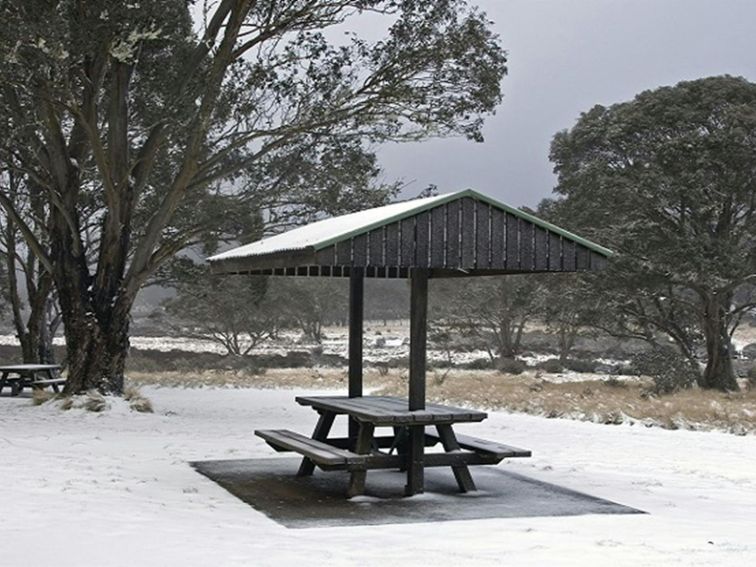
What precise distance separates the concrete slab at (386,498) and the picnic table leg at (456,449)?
A: 10 centimetres

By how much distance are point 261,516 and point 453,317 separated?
41.8 metres

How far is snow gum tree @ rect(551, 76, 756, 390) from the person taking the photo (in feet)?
87.5

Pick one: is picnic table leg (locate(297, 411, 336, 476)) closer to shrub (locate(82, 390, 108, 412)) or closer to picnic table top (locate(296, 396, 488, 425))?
picnic table top (locate(296, 396, 488, 425))

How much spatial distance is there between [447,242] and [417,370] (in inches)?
46.7

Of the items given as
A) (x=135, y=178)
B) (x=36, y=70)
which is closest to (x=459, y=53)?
(x=135, y=178)

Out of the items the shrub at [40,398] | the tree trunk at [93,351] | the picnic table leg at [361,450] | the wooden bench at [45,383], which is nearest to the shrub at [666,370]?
the tree trunk at [93,351]

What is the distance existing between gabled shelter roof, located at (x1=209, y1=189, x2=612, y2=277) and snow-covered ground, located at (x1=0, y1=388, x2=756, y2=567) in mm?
2070

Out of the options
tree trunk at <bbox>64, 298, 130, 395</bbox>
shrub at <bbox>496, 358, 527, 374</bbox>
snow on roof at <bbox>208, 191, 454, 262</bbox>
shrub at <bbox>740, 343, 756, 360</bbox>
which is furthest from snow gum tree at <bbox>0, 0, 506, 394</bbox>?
shrub at <bbox>740, 343, 756, 360</bbox>

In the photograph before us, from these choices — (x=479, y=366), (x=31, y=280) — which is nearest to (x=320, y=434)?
(x=31, y=280)

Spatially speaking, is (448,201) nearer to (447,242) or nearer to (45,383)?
(447,242)

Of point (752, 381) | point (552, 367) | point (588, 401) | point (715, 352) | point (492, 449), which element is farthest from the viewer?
point (552, 367)

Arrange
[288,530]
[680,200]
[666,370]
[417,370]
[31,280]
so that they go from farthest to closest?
1. [680,200]
2. [666,370]
3. [31,280]
4. [417,370]
5. [288,530]

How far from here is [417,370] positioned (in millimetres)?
8805

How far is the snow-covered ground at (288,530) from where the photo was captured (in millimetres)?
6312
